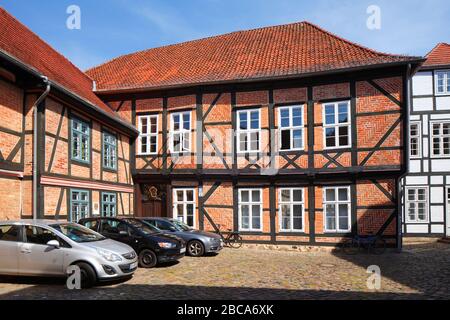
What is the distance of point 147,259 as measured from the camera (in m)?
10.4

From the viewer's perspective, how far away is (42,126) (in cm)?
1143

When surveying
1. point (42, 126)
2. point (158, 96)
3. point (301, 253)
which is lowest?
point (301, 253)

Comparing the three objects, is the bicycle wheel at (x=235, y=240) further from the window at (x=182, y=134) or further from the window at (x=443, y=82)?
the window at (x=443, y=82)

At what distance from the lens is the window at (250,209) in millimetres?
15727

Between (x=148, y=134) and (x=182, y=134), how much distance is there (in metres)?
1.62

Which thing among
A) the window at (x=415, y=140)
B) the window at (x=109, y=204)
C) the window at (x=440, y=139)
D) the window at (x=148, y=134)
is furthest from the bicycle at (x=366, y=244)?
the window at (x=109, y=204)

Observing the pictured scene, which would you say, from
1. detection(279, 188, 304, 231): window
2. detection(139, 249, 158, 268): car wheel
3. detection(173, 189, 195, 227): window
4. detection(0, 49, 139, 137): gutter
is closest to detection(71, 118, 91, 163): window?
detection(0, 49, 139, 137): gutter

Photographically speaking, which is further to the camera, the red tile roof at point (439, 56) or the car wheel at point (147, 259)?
the red tile roof at point (439, 56)

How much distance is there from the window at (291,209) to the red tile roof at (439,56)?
10.7 meters

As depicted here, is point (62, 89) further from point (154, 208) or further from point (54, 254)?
point (154, 208)

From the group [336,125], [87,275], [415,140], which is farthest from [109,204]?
[415,140]
